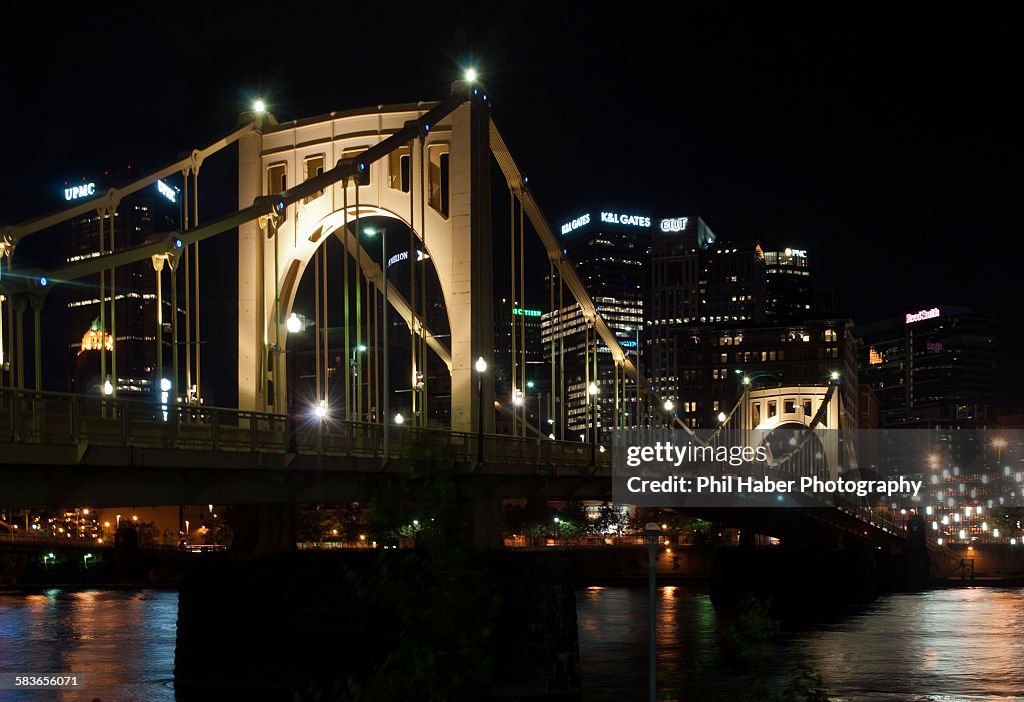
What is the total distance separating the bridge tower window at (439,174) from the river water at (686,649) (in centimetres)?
1574

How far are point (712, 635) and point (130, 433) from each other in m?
38.1

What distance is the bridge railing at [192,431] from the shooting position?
2350 centimetres

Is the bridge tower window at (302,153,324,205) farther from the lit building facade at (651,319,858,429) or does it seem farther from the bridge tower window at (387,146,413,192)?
the lit building facade at (651,319,858,429)

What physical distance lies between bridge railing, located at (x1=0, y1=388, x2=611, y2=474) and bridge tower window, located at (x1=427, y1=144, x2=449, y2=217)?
26.6ft

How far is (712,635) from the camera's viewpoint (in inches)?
2328

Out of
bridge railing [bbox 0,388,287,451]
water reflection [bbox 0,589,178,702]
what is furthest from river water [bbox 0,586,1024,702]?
bridge railing [bbox 0,388,287,451]

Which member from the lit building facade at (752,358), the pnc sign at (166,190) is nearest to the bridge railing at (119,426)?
the pnc sign at (166,190)

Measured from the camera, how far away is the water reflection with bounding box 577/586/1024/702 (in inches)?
1689

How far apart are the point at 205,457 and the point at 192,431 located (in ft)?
5.58

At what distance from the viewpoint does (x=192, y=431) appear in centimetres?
2916

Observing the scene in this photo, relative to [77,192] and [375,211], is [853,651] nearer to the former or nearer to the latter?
Answer: [375,211]

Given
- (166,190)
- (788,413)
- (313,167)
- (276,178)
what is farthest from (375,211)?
(788,413)
